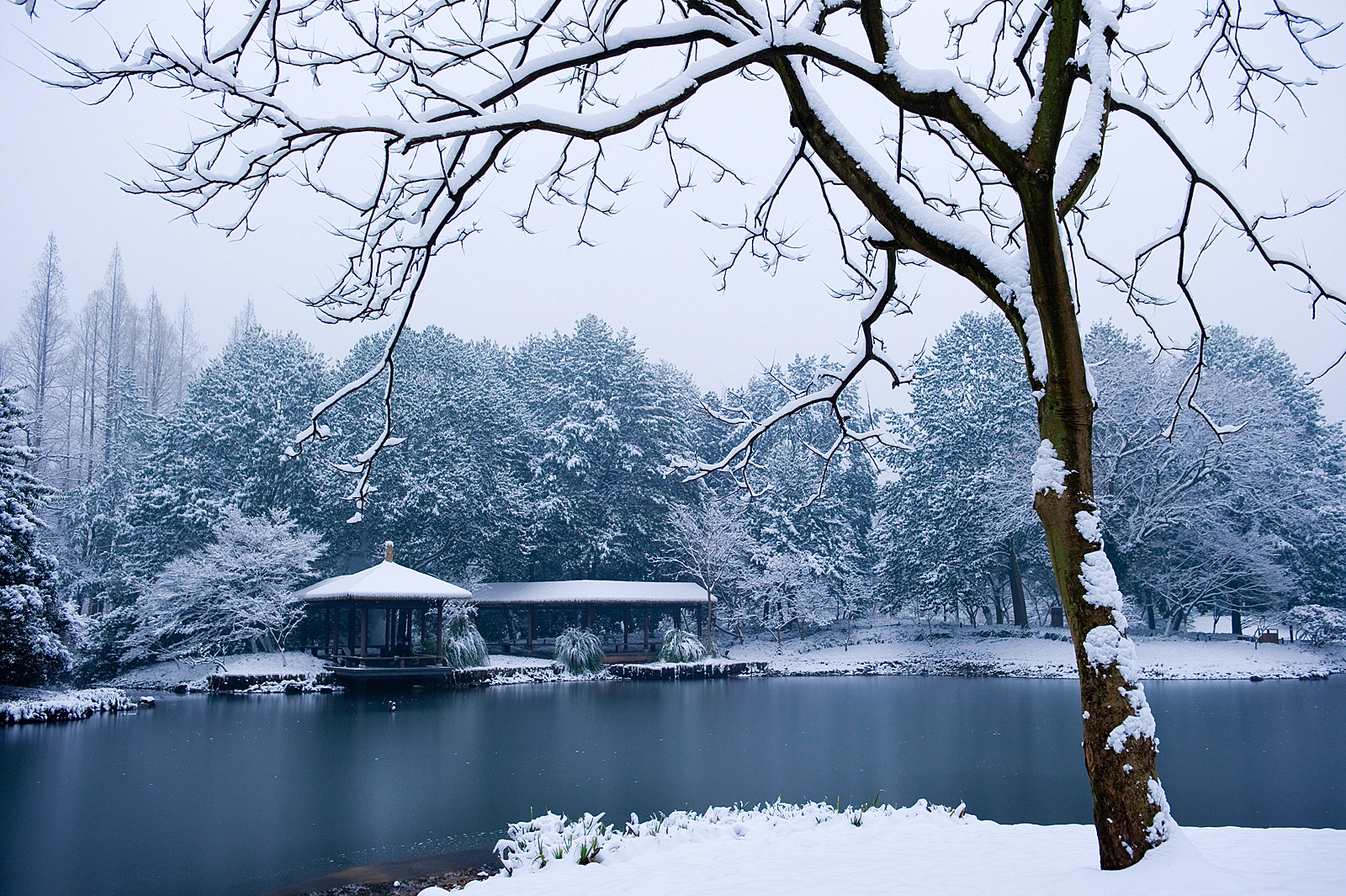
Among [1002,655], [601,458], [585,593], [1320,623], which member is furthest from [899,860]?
[601,458]

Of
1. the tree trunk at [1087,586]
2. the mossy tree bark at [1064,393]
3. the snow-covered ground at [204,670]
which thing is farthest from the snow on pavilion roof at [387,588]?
the tree trunk at [1087,586]

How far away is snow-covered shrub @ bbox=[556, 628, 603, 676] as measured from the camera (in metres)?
24.2

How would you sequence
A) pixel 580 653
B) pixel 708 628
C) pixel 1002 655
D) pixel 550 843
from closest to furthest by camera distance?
pixel 550 843 → pixel 580 653 → pixel 1002 655 → pixel 708 628

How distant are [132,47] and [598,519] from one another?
1043 inches

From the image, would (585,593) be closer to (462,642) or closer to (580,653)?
(580,653)

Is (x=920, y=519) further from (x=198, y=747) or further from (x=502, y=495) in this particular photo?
(x=198, y=747)

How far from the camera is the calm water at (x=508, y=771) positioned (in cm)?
731

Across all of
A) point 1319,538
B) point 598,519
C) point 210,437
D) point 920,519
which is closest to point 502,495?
point 598,519

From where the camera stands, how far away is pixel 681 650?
2534 centimetres

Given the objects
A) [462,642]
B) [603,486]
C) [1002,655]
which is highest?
[603,486]

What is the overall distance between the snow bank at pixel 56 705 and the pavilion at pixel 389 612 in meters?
5.24

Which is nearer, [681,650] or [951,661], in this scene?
[951,661]

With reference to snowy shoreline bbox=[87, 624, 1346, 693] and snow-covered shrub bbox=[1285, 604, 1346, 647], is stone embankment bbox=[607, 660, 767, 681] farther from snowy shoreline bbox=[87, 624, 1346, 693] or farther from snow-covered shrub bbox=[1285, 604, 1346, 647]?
snow-covered shrub bbox=[1285, 604, 1346, 647]

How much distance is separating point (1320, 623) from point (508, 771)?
21.1 meters
